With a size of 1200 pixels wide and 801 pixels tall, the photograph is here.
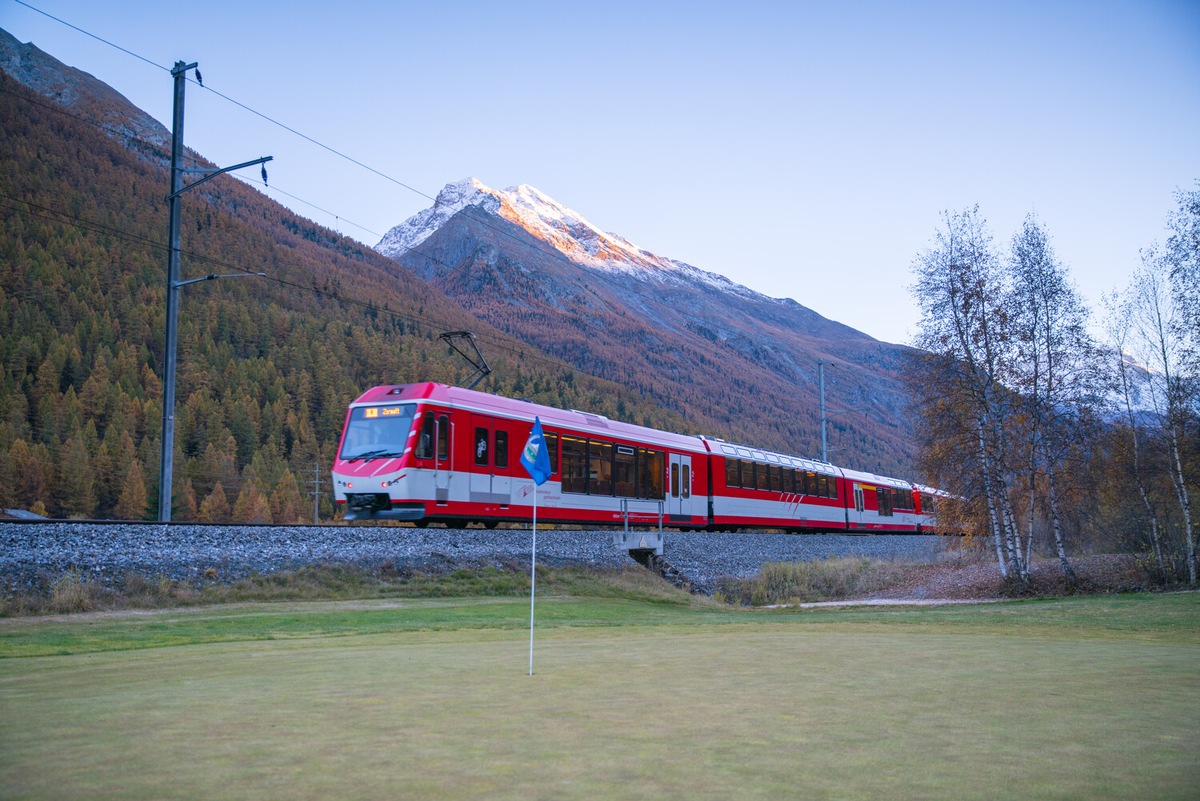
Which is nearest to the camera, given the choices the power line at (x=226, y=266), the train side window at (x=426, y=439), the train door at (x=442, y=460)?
the train side window at (x=426, y=439)

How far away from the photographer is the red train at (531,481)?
20.6m

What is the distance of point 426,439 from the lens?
67.3 feet

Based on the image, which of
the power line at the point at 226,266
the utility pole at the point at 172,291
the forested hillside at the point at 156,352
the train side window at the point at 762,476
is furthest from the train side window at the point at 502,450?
the power line at the point at 226,266

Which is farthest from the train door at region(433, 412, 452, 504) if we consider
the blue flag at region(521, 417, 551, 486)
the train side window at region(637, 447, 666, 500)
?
the blue flag at region(521, 417, 551, 486)

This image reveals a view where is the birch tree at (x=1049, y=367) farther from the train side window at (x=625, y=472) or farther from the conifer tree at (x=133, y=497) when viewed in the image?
the conifer tree at (x=133, y=497)

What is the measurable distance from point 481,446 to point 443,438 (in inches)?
53.1

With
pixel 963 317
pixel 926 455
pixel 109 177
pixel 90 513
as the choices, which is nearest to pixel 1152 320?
pixel 963 317

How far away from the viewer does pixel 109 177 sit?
94000 millimetres

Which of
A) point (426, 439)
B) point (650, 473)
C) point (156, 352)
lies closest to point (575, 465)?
point (650, 473)

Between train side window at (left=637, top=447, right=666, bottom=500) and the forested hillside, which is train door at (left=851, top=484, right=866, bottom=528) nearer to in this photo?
train side window at (left=637, top=447, right=666, bottom=500)

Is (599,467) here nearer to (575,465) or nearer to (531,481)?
(575,465)

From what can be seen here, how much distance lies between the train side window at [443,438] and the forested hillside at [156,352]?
31166 mm

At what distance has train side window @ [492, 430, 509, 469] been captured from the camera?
22578 millimetres

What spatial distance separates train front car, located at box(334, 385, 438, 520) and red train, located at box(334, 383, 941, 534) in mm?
27
